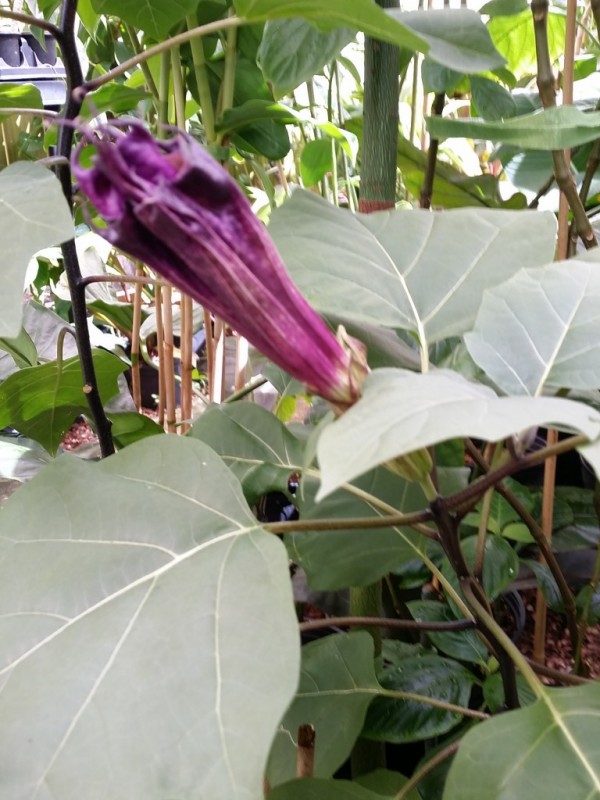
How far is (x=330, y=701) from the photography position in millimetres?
437

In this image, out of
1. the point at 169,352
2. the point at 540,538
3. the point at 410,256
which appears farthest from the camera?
the point at 169,352

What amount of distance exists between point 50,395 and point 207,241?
457 millimetres

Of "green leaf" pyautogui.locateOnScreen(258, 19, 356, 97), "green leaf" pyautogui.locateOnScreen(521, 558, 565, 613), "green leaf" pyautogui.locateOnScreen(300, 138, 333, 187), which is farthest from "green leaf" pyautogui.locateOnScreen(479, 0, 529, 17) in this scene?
"green leaf" pyautogui.locateOnScreen(521, 558, 565, 613)

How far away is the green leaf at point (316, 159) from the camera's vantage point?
81 centimetres

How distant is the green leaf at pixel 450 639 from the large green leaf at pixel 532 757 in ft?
0.82

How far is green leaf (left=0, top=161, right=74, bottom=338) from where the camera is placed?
29 centimetres

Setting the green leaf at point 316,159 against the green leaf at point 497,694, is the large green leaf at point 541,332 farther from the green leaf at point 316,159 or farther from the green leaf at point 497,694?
the green leaf at point 316,159

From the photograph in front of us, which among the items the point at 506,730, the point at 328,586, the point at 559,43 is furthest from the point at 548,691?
the point at 559,43

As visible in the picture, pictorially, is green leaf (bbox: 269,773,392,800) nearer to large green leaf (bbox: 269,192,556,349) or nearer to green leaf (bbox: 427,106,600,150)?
large green leaf (bbox: 269,192,556,349)

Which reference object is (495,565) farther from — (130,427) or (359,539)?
(130,427)

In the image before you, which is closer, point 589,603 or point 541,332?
point 541,332

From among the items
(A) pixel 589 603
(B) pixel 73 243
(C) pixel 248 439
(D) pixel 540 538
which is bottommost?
(A) pixel 589 603

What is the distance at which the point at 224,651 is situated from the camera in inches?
10.0

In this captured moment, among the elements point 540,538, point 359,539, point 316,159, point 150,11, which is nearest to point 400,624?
point 359,539
